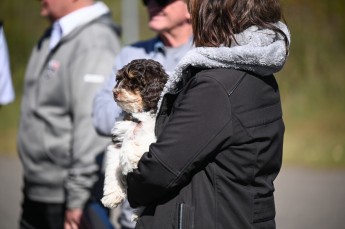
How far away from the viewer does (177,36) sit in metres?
4.36

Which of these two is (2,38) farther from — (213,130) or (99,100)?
(213,130)

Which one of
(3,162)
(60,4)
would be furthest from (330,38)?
(60,4)

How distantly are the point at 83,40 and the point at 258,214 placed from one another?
2.33m

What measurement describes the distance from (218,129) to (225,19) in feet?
1.44

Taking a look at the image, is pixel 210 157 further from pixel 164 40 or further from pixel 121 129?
pixel 164 40

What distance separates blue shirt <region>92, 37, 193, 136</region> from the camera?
4055 mm

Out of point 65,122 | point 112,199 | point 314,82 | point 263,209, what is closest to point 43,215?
point 65,122

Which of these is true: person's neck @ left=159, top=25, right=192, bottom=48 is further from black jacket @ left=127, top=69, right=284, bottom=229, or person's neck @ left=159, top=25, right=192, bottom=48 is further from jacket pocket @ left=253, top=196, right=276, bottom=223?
jacket pocket @ left=253, top=196, right=276, bottom=223

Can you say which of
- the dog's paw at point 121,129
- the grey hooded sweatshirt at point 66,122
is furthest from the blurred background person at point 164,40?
the dog's paw at point 121,129

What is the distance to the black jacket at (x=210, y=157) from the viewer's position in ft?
8.75

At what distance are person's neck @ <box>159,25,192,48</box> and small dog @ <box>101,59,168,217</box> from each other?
1.44 m

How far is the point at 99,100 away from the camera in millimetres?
4188

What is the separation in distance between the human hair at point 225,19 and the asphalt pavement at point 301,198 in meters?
4.58

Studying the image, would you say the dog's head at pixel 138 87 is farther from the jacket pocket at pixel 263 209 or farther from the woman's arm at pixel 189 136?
the jacket pocket at pixel 263 209
